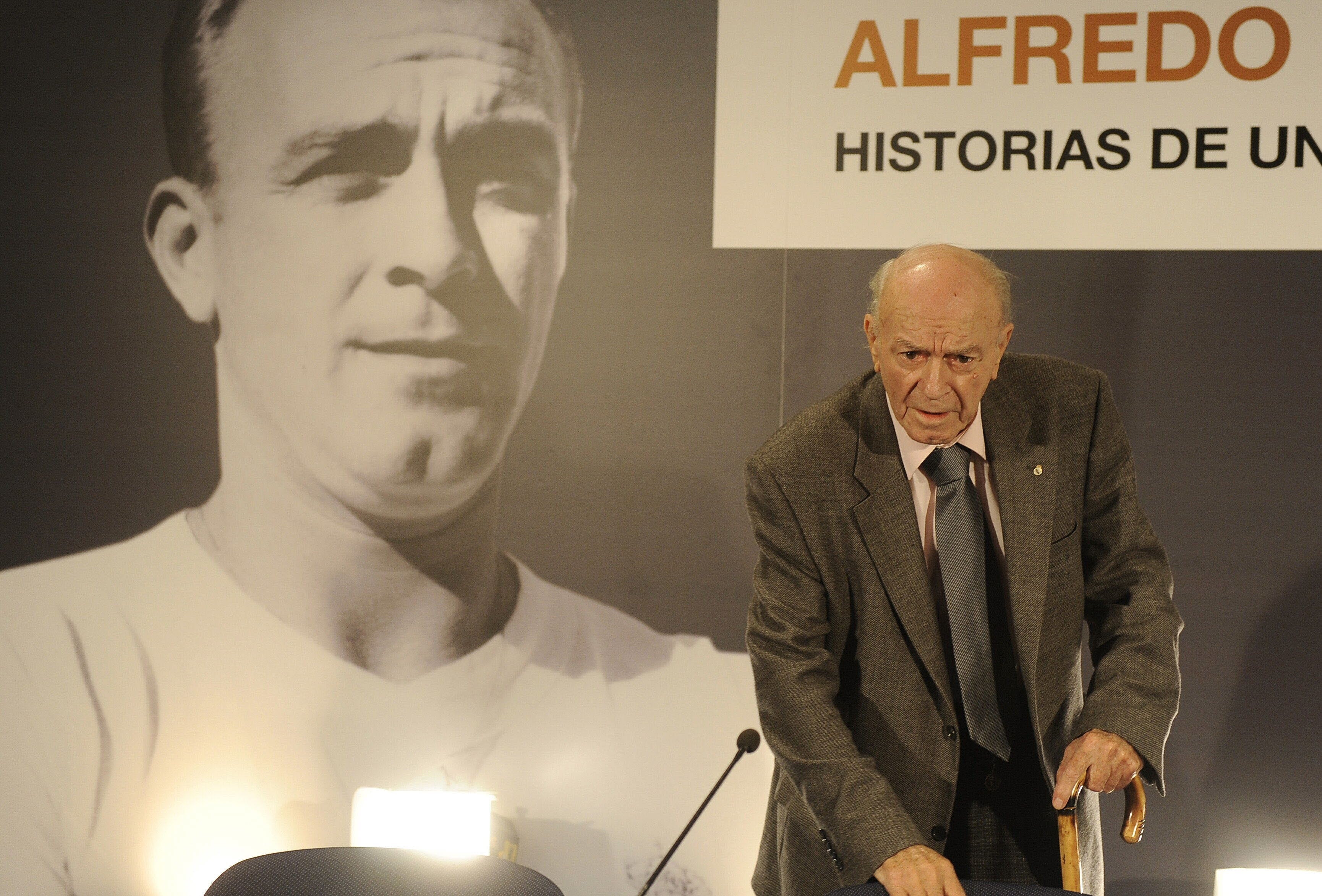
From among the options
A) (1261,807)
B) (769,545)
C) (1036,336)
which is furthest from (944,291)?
(1261,807)

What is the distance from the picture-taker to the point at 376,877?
1634mm

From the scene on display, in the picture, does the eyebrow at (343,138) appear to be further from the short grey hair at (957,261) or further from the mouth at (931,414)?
the mouth at (931,414)

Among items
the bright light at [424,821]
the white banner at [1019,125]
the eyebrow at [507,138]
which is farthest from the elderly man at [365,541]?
the white banner at [1019,125]

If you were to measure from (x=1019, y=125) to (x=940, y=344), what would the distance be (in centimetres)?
155

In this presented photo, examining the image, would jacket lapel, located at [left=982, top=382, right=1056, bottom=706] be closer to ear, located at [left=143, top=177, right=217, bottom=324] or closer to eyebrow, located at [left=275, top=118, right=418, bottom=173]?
eyebrow, located at [left=275, top=118, right=418, bottom=173]

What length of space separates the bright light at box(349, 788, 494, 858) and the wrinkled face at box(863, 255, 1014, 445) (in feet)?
5.71

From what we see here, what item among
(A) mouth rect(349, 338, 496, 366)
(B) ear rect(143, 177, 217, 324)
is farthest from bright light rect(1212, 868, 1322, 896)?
(B) ear rect(143, 177, 217, 324)

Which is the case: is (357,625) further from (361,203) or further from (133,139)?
(133,139)

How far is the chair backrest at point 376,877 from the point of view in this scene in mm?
1610

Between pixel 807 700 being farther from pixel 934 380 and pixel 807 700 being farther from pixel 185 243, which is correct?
pixel 185 243

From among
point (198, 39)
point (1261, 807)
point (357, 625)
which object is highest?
point (198, 39)

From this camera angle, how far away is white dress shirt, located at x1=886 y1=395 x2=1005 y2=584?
1835 mm

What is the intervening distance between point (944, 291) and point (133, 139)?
8.47 ft

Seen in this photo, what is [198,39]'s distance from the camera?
333 centimetres
